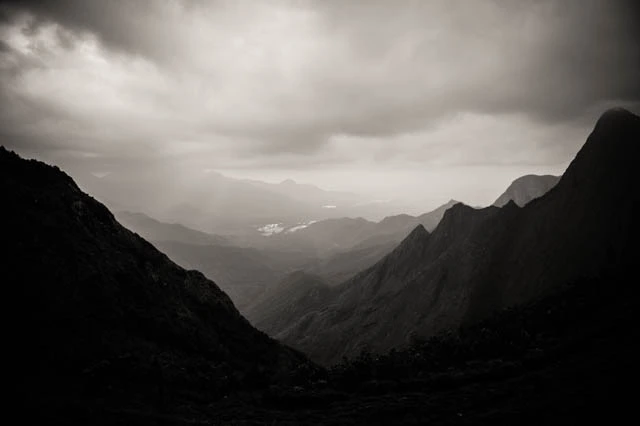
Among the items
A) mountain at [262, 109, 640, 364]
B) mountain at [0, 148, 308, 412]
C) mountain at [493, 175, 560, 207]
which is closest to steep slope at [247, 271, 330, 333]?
mountain at [262, 109, 640, 364]

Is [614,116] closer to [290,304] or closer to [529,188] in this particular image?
[529,188]

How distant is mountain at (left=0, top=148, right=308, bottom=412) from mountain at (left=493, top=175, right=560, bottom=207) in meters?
175

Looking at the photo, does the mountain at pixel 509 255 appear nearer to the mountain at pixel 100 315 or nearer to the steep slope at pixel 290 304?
the steep slope at pixel 290 304

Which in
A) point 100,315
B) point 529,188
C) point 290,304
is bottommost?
point 290,304

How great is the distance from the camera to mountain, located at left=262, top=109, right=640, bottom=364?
58.6m

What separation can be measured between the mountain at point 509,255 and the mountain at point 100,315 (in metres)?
48.5

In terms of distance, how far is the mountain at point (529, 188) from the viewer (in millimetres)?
173250

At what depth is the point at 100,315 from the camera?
26.1 metres

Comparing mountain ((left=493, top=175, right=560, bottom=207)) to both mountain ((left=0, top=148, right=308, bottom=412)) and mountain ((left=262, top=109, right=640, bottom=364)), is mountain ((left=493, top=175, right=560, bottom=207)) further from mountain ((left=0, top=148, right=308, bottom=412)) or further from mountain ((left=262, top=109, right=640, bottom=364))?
mountain ((left=0, top=148, right=308, bottom=412))

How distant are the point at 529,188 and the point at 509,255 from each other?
13057cm

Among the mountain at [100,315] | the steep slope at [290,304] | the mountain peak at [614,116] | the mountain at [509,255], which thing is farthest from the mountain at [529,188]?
the mountain at [100,315]

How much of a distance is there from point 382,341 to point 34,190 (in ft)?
251

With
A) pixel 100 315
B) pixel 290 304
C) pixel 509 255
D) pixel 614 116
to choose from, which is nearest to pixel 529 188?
pixel 614 116

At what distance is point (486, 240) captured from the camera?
278 feet
